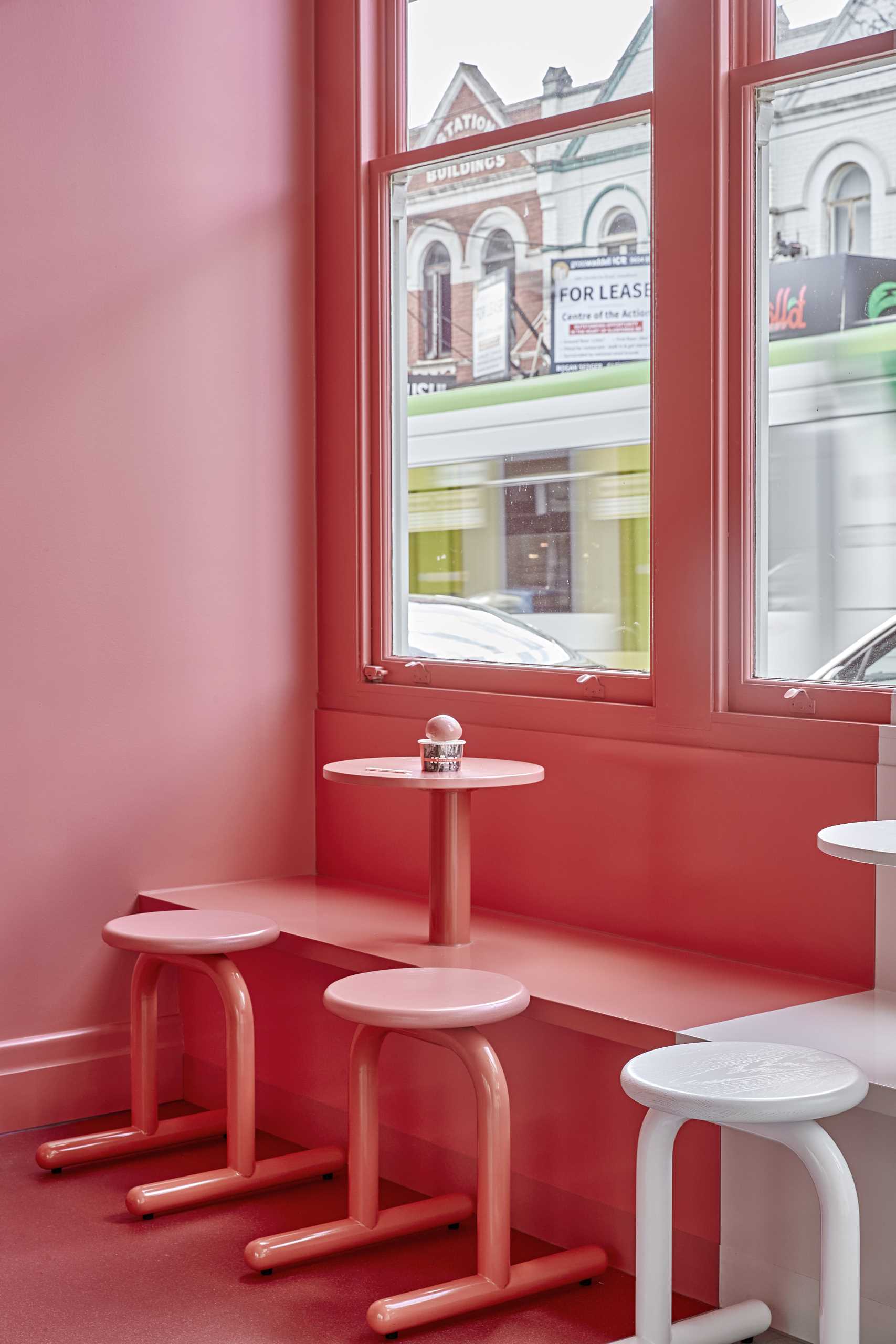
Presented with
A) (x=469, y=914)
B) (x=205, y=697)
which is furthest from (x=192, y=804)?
(x=469, y=914)

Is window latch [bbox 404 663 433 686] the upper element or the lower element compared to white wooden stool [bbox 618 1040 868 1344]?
upper

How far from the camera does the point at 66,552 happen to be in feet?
12.7

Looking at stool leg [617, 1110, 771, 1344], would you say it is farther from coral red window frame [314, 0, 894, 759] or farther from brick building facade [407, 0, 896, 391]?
brick building facade [407, 0, 896, 391]

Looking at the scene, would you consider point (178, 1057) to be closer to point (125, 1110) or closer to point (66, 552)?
point (125, 1110)

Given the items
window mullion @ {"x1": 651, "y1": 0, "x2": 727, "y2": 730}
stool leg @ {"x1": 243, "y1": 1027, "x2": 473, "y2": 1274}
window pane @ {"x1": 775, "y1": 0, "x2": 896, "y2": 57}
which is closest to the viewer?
stool leg @ {"x1": 243, "y1": 1027, "x2": 473, "y2": 1274}

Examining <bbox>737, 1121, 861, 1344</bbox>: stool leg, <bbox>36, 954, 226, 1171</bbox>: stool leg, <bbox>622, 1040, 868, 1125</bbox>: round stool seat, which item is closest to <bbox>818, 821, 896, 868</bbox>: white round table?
<bbox>622, 1040, 868, 1125</bbox>: round stool seat

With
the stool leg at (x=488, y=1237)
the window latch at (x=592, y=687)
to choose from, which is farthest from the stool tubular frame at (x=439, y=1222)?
the window latch at (x=592, y=687)

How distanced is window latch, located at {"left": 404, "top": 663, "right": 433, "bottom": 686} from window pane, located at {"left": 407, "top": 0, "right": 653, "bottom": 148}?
1.42 meters

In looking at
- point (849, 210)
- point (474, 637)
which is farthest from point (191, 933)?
point (849, 210)

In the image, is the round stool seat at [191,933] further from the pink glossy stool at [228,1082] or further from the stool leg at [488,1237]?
the stool leg at [488,1237]

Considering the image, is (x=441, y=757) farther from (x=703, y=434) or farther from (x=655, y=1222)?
(x=655, y=1222)

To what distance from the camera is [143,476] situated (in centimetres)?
401

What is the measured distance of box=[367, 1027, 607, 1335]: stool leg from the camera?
2.67 m

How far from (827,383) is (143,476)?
182cm
